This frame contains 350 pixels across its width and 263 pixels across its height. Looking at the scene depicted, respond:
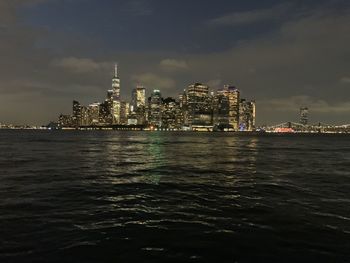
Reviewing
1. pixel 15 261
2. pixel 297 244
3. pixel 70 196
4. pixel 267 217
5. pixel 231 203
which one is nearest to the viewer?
pixel 15 261

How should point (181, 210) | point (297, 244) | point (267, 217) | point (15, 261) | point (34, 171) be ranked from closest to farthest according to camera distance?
point (15, 261) < point (297, 244) < point (267, 217) < point (181, 210) < point (34, 171)

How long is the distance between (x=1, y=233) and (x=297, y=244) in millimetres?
12473

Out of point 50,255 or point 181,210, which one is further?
point 181,210

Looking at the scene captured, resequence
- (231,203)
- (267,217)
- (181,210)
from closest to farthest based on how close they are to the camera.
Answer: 1. (267,217)
2. (181,210)
3. (231,203)

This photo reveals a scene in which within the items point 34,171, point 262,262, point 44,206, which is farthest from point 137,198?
point 34,171

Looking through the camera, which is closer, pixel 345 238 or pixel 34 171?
pixel 345 238

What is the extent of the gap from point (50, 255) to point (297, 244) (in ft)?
31.8

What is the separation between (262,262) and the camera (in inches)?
521

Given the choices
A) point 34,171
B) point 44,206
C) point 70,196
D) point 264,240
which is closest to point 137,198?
point 70,196

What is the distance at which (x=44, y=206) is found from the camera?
21.9m

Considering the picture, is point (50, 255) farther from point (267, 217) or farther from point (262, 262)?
point (267, 217)

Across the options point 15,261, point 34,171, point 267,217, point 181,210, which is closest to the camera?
point 15,261

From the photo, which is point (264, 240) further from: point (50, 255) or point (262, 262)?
point (50, 255)

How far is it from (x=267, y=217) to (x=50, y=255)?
11465 mm
